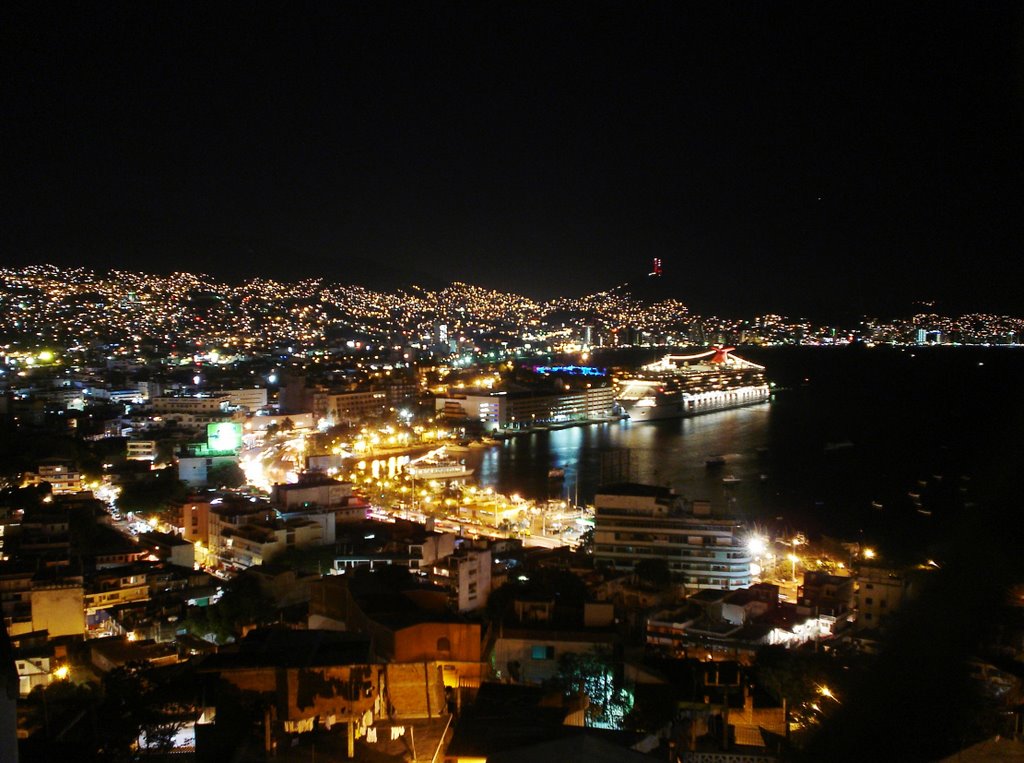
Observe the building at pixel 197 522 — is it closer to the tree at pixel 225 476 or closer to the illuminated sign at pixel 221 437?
the tree at pixel 225 476

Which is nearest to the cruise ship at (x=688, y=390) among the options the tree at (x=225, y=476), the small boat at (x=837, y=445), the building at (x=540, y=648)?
the small boat at (x=837, y=445)

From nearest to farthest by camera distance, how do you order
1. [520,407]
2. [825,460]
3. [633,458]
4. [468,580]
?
[468,580], [633,458], [825,460], [520,407]

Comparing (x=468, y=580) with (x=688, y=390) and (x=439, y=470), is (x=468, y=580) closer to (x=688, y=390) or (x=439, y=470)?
(x=439, y=470)

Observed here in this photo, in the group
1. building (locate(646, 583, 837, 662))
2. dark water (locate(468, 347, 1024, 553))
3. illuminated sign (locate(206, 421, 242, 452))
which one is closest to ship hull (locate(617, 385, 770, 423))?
dark water (locate(468, 347, 1024, 553))

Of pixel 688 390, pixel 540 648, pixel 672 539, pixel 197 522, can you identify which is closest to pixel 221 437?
pixel 197 522

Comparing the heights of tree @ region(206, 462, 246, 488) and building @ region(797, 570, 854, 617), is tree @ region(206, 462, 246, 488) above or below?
above

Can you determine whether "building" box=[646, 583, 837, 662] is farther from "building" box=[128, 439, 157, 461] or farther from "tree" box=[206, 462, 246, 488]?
"building" box=[128, 439, 157, 461]
